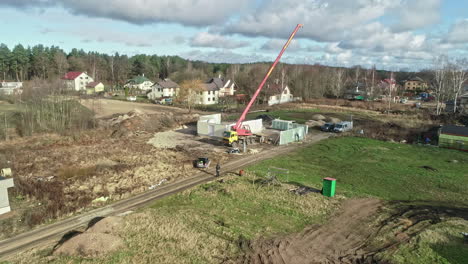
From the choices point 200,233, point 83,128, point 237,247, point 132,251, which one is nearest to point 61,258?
point 132,251

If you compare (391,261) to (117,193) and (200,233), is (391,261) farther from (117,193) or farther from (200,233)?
(117,193)

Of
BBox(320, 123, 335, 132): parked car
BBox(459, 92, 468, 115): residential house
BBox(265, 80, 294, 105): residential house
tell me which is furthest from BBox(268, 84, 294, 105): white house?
BBox(459, 92, 468, 115): residential house

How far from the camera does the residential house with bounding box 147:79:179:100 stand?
82.2 metres

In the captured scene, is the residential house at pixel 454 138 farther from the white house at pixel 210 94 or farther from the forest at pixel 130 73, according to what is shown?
the white house at pixel 210 94

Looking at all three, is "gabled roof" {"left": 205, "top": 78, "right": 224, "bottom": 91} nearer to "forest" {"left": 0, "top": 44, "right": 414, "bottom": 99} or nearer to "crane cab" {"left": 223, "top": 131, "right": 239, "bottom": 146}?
"forest" {"left": 0, "top": 44, "right": 414, "bottom": 99}

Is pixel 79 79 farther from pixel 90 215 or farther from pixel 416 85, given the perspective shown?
pixel 416 85

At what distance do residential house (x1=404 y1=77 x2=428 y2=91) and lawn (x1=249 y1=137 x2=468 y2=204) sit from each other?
94.9 m

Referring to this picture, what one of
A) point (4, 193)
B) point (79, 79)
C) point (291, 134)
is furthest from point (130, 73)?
point (4, 193)

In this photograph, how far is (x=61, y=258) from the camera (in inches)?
512

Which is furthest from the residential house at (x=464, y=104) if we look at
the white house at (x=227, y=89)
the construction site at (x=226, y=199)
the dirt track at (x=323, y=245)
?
the dirt track at (x=323, y=245)

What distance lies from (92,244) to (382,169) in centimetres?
2381

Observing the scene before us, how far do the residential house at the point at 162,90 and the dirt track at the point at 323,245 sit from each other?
69.9 m

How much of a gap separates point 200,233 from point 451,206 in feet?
52.9

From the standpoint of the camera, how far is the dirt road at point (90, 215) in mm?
14656
